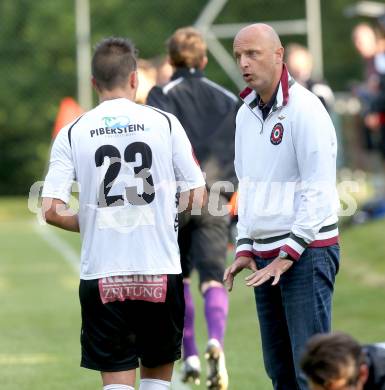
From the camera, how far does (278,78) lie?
5711mm

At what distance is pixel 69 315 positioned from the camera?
Answer: 1237 centimetres

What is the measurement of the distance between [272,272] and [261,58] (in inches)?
38.8

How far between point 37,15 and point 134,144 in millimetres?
29417

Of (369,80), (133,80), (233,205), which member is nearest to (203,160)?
(233,205)

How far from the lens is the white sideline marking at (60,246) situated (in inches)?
715

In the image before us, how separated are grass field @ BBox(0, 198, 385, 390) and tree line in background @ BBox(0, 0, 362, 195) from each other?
13.7 meters

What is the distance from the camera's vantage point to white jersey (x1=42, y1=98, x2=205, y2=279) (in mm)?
5801

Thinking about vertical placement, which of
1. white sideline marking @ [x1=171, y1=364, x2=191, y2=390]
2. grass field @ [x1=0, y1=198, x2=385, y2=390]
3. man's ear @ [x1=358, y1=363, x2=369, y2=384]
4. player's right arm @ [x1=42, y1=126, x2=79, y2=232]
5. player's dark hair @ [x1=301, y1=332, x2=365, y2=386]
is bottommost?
white sideline marking @ [x1=171, y1=364, x2=191, y2=390]

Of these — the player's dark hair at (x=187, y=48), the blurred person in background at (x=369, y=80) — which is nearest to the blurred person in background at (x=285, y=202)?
the player's dark hair at (x=187, y=48)

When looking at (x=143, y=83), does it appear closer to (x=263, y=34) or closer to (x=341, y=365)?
(x=263, y=34)

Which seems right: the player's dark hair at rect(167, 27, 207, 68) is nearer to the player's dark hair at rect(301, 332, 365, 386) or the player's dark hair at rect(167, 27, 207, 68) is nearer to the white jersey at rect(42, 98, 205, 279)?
the white jersey at rect(42, 98, 205, 279)

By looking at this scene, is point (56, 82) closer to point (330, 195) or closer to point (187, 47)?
point (187, 47)

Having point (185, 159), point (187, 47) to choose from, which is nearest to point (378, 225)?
point (187, 47)

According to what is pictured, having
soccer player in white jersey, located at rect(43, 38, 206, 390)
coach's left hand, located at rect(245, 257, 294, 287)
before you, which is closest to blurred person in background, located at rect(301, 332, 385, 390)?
coach's left hand, located at rect(245, 257, 294, 287)
